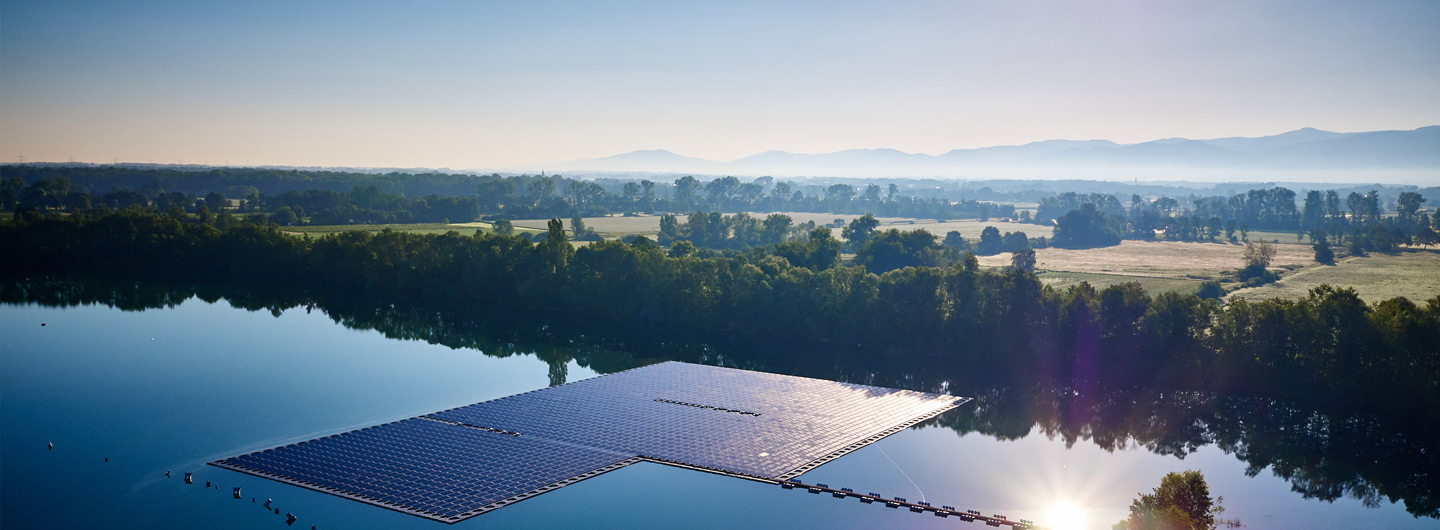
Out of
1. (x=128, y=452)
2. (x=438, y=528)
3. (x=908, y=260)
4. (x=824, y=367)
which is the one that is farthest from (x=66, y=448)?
(x=908, y=260)

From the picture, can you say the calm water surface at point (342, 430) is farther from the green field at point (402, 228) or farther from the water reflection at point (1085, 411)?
the green field at point (402, 228)

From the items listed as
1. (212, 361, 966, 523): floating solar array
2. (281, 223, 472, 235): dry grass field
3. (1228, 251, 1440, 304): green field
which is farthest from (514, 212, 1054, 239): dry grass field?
(212, 361, 966, 523): floating solar array

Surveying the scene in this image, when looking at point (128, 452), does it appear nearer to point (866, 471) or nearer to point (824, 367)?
point (866, 471)

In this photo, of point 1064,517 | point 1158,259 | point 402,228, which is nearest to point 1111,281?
point 1158,259

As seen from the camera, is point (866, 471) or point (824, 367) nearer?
point (866, 471)

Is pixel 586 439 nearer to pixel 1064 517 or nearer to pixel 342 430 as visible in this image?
pixel 342 430

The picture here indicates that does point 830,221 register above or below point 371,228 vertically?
above
